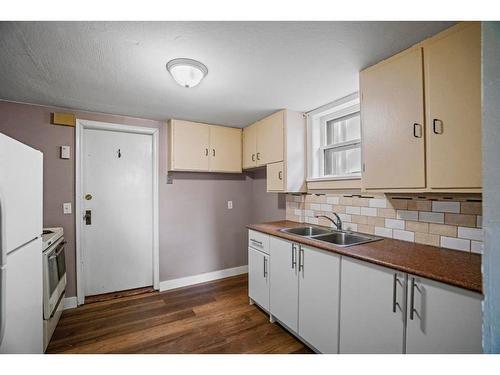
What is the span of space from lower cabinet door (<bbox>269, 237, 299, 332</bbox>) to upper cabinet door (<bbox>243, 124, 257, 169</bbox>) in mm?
1236

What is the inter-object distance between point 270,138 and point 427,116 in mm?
1585

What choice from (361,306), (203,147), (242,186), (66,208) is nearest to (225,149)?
(203,147)

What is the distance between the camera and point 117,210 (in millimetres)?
2756

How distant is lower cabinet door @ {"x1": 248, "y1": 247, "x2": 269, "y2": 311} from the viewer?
7.41ft

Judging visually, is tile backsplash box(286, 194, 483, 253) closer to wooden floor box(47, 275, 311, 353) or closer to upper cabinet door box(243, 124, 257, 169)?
upper cabinet door box(243, 124, 257, 169)

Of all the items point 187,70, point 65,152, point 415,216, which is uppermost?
point 187,70

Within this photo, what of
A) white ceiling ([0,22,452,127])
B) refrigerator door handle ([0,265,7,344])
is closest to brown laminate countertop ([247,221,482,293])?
white ceiling ([0,22,452,127])

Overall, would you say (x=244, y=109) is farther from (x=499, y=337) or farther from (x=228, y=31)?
(x=499, y=337)

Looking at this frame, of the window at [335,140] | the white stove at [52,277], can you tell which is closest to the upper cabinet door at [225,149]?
the window at [335,140]

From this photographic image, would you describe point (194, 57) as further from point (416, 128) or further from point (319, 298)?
point (319, 298)

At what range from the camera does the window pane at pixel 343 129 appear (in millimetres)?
2289

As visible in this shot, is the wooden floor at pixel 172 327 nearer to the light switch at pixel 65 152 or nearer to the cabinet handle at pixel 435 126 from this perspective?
the light switch at pixel 65 152

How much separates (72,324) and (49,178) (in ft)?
4.75

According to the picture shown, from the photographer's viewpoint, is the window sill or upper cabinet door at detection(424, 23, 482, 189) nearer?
upper cabinet door at detection(424, 23, 482, 189)
